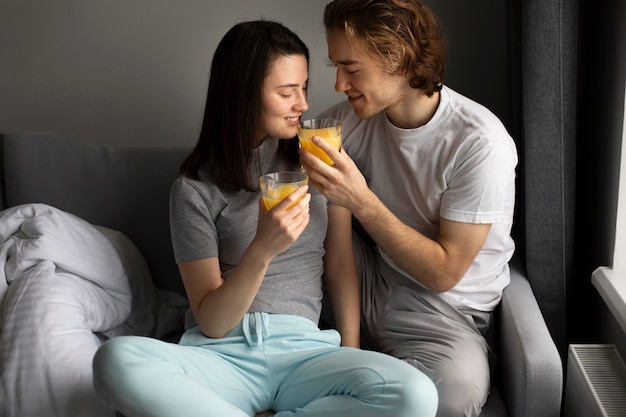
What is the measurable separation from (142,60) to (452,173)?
1351 millimetres

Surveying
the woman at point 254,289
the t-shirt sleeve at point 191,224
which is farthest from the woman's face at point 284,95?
the t-shirt sleeve at point 191,224

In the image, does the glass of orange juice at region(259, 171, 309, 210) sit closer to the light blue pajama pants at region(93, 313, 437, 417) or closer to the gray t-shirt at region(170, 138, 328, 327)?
the gray t-shirt at region(170, 138, 328, 327)

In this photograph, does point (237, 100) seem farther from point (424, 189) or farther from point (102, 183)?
point (102, 183)

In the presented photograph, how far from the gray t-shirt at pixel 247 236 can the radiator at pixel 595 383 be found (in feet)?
2.29

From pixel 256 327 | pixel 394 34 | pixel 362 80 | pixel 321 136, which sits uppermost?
pixel 394 34

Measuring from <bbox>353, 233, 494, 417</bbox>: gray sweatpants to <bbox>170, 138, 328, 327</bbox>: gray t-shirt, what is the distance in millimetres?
214

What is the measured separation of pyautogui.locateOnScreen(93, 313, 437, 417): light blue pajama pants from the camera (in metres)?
1.84

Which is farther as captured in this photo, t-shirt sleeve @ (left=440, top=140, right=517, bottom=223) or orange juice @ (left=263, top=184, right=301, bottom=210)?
t-shirt sleeve @ (left=440, top=140, right=517, bottom=223)

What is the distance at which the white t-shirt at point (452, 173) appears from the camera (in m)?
2.16

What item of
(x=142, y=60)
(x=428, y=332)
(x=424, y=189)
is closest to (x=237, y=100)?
(x=424, y=189)

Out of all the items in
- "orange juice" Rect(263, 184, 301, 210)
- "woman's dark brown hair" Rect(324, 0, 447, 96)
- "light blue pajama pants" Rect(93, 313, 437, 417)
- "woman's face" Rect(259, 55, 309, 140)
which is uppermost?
"woman's dark brown hair" Rect(324, 0, 447, 96)

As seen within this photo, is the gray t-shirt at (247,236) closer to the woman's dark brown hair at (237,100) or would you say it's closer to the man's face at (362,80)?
the woman's dark brown hair at (237,100)

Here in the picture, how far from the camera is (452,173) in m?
2.22

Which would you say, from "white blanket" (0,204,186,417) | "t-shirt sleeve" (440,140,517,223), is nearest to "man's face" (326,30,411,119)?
"t-shirt sleeve" (440,140,517,223)
